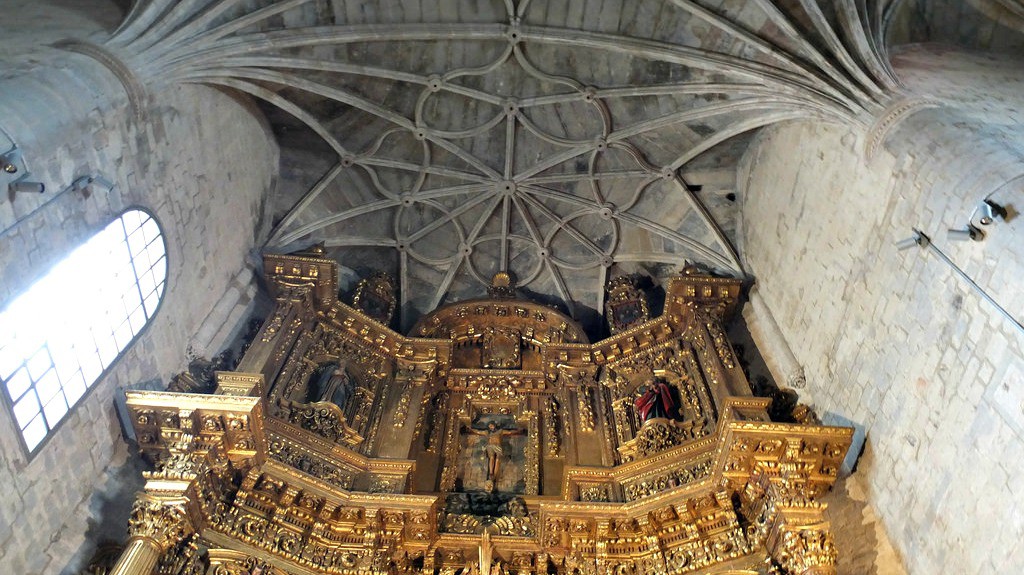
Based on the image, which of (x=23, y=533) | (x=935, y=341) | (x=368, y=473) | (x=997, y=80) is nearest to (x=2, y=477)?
(x=23, y=533)

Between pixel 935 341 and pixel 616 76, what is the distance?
26.4 ft

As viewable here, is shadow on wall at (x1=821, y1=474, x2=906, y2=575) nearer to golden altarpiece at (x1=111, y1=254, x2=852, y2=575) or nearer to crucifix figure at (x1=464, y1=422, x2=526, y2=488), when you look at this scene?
Result: golden altarpiece at (x1=111, y1=254, x2=852, y2=575)

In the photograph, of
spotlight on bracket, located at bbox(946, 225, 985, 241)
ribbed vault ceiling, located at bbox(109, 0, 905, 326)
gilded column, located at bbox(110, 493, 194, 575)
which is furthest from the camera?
ribbed vault ceiling, located at bbox(109, 0, 905, 326)

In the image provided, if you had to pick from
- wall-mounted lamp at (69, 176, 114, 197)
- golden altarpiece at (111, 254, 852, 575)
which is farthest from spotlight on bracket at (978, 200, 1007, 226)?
wall-mounted lamp at (69, 176, 114, 197)

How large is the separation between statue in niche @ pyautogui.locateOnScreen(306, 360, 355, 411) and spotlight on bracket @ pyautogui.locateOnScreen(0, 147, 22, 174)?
6.67m

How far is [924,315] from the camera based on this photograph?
34.5 feet

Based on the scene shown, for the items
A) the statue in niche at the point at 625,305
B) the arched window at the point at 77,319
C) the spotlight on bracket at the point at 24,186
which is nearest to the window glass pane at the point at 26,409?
the arched window at the point at 77,319

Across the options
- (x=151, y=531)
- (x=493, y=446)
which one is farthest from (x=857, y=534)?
(x=151, y=531)

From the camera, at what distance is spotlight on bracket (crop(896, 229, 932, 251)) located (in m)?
10.5

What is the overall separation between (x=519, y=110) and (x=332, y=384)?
674 cm

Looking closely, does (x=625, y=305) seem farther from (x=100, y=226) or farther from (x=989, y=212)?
(x=100, y=226)

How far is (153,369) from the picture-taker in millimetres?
12680

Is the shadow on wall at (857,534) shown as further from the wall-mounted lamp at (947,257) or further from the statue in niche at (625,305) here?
the statue in niche at (625,305)

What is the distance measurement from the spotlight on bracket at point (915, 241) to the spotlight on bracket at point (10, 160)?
10921 mm
